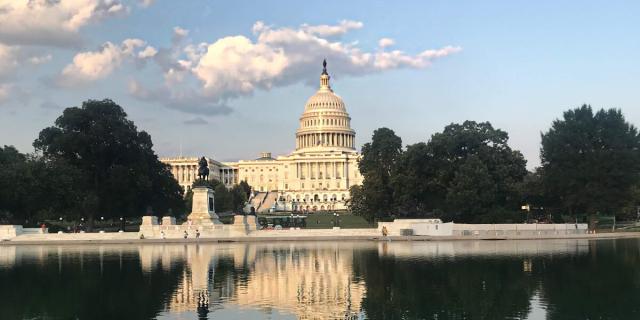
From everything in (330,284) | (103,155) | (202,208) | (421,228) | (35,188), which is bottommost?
(330,284)

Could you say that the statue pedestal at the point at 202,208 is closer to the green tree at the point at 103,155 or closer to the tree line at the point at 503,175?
the green tree at the point at 103,155

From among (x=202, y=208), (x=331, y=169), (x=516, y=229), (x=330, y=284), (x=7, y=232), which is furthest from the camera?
(x=331, y=169)

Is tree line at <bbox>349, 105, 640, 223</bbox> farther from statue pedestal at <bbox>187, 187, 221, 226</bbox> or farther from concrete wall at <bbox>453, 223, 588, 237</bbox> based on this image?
statue pedestal at <bbox>187, 187, 221, 226</bbox>

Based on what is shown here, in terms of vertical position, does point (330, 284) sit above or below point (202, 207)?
below

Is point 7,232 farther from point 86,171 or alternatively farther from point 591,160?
point 591,160

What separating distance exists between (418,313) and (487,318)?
2.02 meters

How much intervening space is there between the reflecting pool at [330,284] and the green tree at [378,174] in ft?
86.4

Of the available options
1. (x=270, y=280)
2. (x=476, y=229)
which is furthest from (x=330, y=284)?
(x=476, y=229)

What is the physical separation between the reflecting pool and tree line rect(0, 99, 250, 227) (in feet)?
83.7

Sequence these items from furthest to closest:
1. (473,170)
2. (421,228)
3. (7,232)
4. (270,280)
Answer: (473,170), (7,232), (421,228), (270,280)

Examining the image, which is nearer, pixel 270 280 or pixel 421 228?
pixel 270 280

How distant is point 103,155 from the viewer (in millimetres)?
76375

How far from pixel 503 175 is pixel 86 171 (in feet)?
142

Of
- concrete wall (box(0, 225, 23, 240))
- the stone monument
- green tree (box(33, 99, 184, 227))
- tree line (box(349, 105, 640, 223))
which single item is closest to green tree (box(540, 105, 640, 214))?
tree line (box(349, 105, 640, 223))
